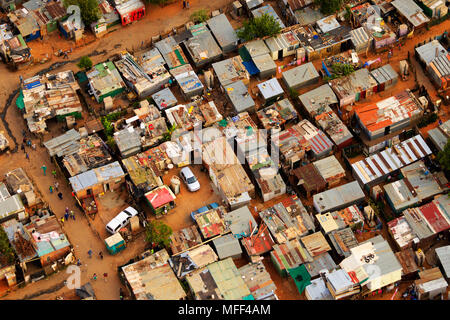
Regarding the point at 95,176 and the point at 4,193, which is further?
the point at 95,176

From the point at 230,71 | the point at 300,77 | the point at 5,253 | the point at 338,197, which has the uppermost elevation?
the point at 230,71

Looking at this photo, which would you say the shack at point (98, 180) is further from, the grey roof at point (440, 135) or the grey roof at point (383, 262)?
the grey roof at point (440, 135)

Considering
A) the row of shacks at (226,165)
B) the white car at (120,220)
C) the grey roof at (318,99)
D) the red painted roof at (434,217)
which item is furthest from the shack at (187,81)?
the red painted roof at (434,217)

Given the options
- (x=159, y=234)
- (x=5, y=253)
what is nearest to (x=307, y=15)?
(x=159, y=234)

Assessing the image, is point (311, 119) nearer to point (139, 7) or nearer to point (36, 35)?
point (139, 7)

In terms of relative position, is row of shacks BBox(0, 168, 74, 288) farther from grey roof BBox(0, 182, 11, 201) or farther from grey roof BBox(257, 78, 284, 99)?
grey roof BBox(257, 78, 284, 99)

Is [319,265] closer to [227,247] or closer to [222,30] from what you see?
[227,247]

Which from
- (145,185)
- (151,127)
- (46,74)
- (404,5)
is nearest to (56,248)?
(145,185)
